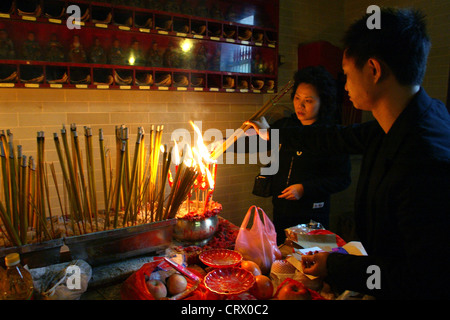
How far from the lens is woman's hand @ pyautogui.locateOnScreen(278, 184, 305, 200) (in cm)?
215

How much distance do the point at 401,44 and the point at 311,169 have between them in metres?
1.35

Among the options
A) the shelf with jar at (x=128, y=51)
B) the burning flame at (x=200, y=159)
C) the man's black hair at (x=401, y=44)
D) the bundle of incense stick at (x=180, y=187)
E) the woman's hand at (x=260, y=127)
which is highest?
Answer: the shelf with jar at (x=128, y=51)

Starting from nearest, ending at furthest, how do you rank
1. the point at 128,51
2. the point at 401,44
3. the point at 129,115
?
the point at 401,44
the point at 128,51
the point at 129,115

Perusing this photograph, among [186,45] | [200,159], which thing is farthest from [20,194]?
[186,45]

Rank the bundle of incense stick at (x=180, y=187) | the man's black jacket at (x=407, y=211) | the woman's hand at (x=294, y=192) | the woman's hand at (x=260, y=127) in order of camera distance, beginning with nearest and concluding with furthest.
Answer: the man's black jacket at (x=407, y=211)
the bundle of incense stick at (x=180, y=187)
the woman's hand at (x=260, y=127)
the woman's hand at (x=294, y=192)

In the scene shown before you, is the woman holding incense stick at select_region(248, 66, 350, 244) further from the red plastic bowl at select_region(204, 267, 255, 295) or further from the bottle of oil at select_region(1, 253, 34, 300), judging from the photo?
the bottle of oil at select_region(1, 253, 34, 300)

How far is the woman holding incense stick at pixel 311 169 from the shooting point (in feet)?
7.22

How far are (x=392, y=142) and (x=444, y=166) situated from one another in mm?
205

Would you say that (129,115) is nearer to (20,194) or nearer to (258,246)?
(20,194)

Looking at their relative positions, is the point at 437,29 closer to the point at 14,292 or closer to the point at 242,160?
the point at 242,160

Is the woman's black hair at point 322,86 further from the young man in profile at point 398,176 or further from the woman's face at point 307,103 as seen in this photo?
the young man in profile at point 398,176

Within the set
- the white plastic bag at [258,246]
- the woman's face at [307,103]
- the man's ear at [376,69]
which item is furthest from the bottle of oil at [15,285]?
the woman's face at [307,103]

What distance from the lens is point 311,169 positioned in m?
2.28

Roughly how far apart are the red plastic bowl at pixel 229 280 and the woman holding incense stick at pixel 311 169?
39.5 inches
